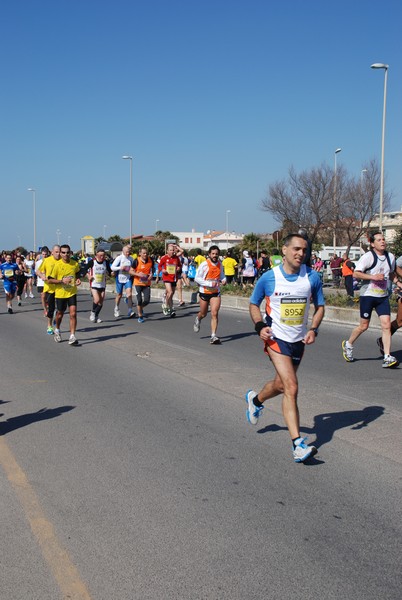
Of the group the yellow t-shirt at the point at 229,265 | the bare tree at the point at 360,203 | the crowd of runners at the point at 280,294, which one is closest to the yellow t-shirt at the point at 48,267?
the crowd of runners at the point at 280,294

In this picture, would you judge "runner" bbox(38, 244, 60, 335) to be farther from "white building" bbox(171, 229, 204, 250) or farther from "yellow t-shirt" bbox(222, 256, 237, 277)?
"white building" bbox(171, 229, 204, 250)

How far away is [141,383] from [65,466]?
3565 mm

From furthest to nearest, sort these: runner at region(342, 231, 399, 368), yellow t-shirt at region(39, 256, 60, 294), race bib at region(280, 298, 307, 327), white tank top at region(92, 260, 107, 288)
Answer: white tank top at region(92, 260, 107, 288), yellow t-shirt at region(39, 256, 60, 294), runner at region(342, 231, 399, 368), race bib at region(280, 298, 307, 327)

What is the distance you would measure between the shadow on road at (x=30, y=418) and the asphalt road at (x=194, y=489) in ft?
0.13

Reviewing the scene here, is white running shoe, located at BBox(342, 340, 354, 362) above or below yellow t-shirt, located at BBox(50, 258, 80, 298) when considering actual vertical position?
below

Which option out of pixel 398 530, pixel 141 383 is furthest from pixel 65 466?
pixel 141 383

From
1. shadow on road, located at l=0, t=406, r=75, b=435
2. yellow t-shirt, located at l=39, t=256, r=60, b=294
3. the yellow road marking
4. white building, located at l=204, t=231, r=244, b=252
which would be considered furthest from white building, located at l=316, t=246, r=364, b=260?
white building, located at l=204, t=231, r=244, b=252

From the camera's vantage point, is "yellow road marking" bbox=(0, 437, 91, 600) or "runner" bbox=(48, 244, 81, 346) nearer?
"yellow road marking" bbox=(0, 437, 91, 600)

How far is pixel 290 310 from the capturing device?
5.66 metres

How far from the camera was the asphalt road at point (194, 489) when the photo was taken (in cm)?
350

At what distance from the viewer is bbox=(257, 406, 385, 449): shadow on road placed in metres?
6.20

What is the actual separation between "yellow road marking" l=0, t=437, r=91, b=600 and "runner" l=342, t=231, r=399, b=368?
5914 millimetres

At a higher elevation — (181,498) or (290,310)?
(290,310)

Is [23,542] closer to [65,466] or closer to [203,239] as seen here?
[65,466]
